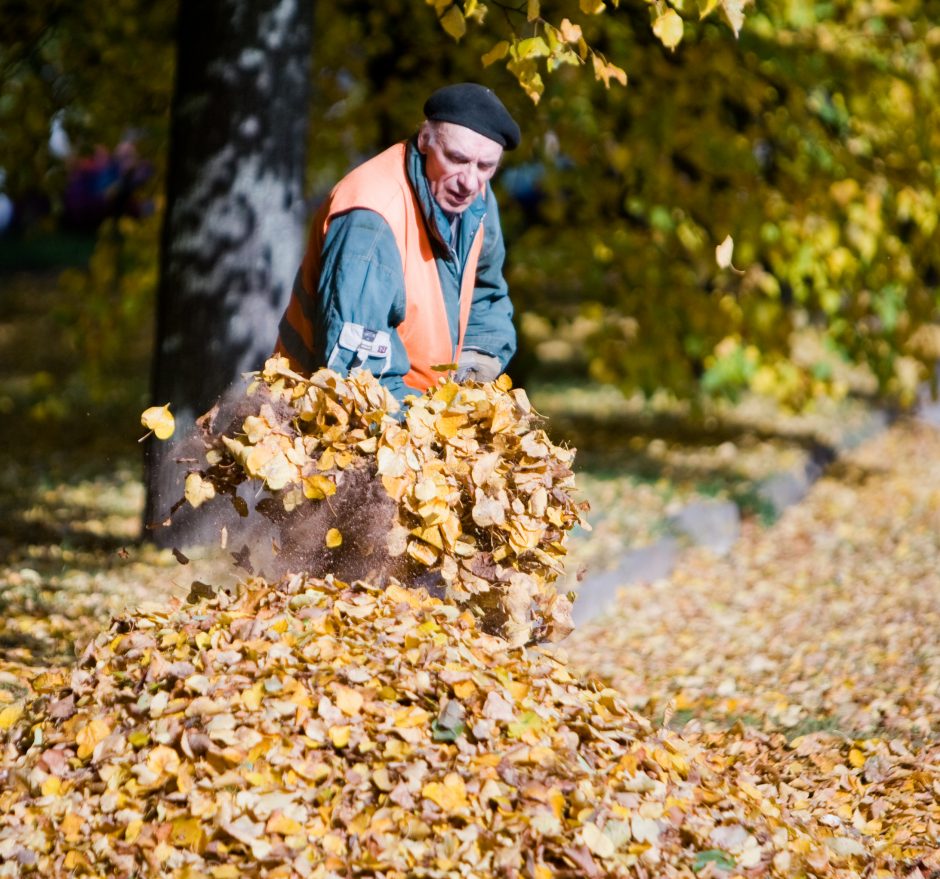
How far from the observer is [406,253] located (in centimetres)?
342

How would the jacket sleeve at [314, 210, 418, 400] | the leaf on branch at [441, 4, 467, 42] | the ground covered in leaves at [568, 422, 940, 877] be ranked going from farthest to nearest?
the leaf on branch at [441, 4, 467, 42]
the ground covered in leaves at [568, 422, 940, 877]
the jacket sleeve at [314, 210, 418, 400]

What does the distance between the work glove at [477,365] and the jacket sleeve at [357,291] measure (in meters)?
0.52

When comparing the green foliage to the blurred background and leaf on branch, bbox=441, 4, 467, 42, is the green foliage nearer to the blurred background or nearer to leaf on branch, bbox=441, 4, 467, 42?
the blurred background

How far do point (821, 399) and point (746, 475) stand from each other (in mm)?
3096

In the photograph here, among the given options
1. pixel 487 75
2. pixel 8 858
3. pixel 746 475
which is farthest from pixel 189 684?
pixel 746 475

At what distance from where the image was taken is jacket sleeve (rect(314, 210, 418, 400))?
325cm

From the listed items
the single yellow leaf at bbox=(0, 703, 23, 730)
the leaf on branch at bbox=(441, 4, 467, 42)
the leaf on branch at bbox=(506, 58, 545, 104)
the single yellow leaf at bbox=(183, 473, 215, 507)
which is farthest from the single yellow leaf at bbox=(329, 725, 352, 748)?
the leaf on branch at bbox=(441, 4, 467, 42)

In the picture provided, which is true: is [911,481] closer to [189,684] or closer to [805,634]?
[805,634]

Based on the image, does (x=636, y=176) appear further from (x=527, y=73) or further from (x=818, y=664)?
(x=527, y=73)

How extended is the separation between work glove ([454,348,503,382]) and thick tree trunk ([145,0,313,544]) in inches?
67.3

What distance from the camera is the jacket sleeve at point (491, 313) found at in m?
3.90

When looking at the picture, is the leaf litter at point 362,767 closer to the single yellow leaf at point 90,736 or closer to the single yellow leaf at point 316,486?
the single yellow leaf at point 90,736

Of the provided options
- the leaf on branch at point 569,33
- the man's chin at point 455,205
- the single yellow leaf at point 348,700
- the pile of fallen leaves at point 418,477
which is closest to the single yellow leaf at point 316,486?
the pile of fallen leaves at point 418,477

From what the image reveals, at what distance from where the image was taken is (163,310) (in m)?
5.49
